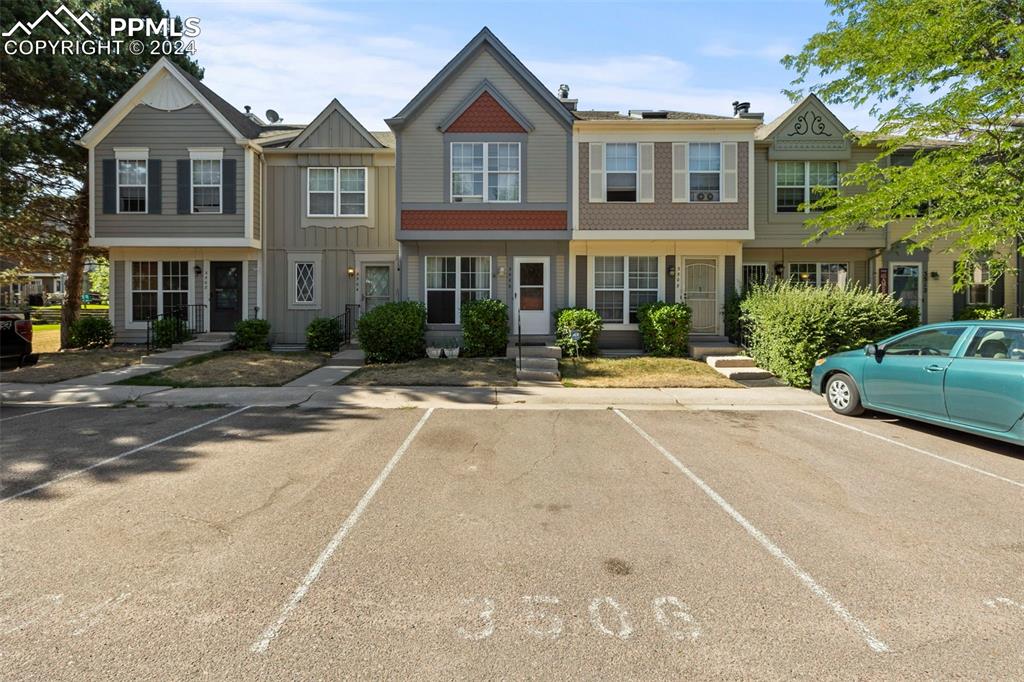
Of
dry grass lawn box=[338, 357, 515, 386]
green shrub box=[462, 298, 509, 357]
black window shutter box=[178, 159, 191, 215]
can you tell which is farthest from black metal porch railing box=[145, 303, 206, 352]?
green shrub box=[462, 298, 509, 357]

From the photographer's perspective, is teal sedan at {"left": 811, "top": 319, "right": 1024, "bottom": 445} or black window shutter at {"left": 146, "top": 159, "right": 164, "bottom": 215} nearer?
teal sedan at {"left": 811, "top": 319, "right": 1024, "bottom": 445}

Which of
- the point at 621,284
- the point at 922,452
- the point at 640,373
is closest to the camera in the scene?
the point at 922,452

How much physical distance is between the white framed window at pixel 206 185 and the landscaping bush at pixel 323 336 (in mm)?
4783

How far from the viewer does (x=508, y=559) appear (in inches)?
160

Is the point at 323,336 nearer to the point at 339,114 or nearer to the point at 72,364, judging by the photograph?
the point at 72,364

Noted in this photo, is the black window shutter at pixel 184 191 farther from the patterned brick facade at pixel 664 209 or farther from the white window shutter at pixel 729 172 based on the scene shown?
the white window shutter at pixel 729 172

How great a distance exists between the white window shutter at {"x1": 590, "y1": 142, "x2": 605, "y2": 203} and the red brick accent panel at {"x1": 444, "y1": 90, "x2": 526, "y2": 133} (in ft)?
7.15

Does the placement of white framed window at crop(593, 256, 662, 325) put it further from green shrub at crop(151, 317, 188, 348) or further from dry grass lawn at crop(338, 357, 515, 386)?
green shrub at crop(151, 317, 188, 348)

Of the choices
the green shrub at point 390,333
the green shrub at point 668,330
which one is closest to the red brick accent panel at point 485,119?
the green shrub at point 390,333

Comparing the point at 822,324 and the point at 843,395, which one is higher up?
the point at 822,324

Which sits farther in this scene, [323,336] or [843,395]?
[323,336]

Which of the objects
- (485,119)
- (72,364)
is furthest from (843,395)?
(72,364)

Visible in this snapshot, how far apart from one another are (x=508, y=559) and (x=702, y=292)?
14.6 m

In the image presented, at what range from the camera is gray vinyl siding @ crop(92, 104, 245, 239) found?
56.9ft
